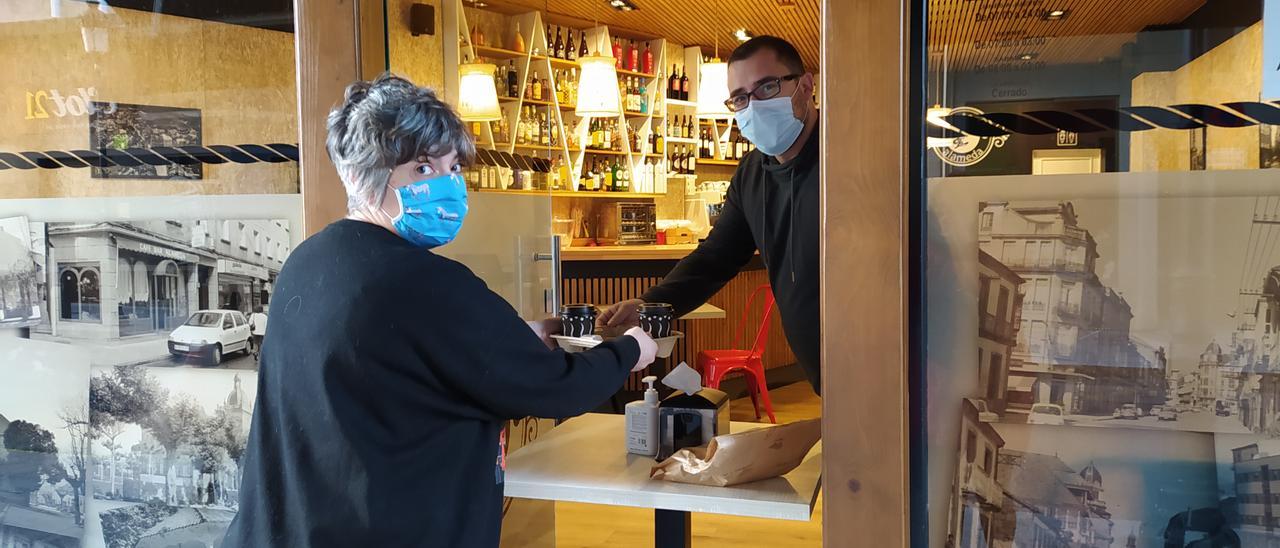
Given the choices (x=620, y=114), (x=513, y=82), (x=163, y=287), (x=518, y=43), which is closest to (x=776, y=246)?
(x=163, y=287)

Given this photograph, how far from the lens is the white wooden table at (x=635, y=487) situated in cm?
182

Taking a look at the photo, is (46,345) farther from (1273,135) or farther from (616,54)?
(616,54)

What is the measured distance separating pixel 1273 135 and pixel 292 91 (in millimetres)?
1995

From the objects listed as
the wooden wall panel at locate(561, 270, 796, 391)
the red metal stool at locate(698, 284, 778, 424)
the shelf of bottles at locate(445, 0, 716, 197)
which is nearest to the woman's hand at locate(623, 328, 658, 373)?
the red metal stool at locate(698, 284, 778, 424)

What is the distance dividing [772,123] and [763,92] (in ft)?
0.26

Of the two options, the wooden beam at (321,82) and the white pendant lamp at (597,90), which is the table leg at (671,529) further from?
the white pendant lamp at (597,90)

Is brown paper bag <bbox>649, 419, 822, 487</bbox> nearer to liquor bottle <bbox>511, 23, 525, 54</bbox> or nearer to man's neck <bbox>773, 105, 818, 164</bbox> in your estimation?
man's neck <bbox>773, 105, 818, 164</bbox>

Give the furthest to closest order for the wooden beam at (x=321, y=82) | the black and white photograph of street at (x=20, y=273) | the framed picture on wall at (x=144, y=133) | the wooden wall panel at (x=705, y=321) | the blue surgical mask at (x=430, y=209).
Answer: the wooden wall panel at (x=705, y=321) → the black and white photograph of street at (x=20, y=273) → the framed picture on wall at (x=144, y=133) → the wooden beam at (x=321, y=82) → the blue surgical mask at (x=430, y=209)

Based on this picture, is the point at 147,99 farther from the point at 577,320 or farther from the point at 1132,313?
the point at 1132,313

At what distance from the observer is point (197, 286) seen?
91.9 inches

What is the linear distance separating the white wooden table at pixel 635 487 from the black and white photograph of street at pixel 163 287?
2.55 feet

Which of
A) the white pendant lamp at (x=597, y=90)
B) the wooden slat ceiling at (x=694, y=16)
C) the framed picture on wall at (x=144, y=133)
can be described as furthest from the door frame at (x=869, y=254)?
the wooden slat ceiling at (x=694, y=16)

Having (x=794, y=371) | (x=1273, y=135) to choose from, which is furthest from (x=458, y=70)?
(x=794, y=371)

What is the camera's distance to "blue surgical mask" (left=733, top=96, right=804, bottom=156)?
2.32 metres
